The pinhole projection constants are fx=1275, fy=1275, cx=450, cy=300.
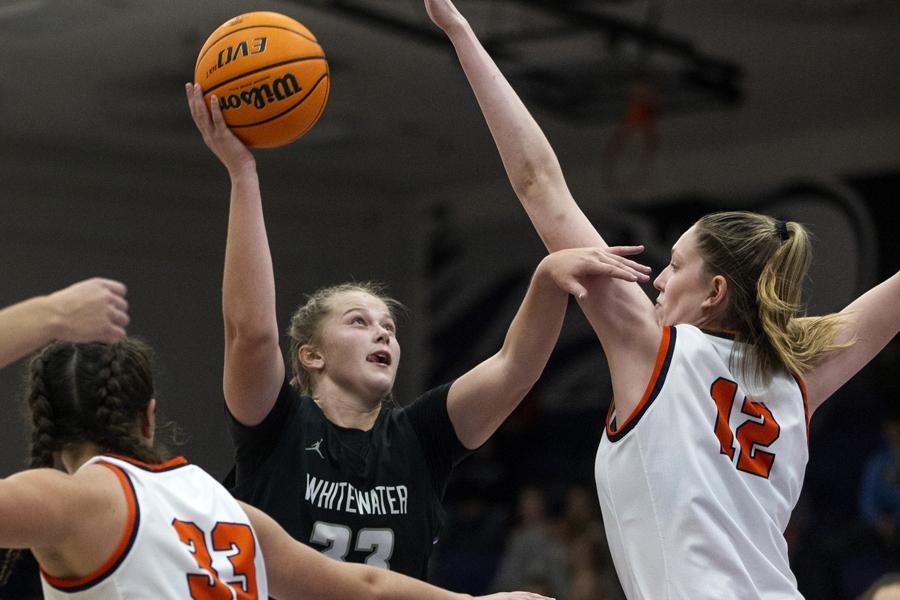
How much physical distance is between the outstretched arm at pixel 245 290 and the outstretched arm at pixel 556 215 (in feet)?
2.07

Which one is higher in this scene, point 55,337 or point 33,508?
point 55,337

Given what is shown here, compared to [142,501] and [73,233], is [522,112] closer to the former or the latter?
[142,501]

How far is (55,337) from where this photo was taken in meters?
2.27

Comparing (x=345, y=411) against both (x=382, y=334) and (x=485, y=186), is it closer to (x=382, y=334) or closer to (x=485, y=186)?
(x=382, y=334)

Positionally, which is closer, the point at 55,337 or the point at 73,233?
the point at 55,337

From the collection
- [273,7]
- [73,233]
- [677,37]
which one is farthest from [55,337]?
[73,233]

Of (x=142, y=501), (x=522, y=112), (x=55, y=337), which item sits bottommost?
(x=142, y=501)

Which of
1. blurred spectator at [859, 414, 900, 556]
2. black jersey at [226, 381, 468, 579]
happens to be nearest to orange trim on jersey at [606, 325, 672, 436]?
black jersey at [226, 381, 468, 579]

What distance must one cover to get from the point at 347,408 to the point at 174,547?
4.51 ft

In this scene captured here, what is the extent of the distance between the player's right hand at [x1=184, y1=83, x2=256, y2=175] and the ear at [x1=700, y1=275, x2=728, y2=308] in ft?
3.95

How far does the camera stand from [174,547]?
2393 mm

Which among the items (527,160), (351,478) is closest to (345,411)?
(351,478)

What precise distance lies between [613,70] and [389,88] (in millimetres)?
2521

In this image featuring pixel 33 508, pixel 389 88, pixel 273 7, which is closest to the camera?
pixel 33 508
